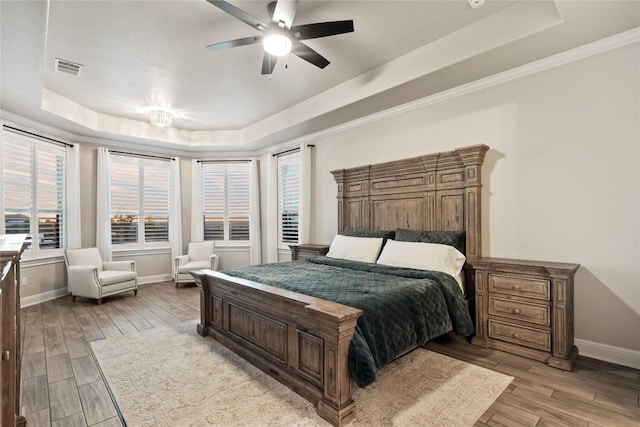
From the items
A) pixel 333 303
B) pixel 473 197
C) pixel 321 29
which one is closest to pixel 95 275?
pixel 333 303

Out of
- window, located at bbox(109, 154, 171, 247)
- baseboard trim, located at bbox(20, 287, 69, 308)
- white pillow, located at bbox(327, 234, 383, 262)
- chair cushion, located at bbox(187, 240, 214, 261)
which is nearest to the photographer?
white pillow, located at bbox(327, 234, 383, 262)

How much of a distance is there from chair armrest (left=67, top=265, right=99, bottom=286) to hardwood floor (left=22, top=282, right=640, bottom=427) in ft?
2.66

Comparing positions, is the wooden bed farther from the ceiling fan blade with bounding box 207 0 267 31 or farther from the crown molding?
the ceiling fan blade with bounding box 207 0 267 31

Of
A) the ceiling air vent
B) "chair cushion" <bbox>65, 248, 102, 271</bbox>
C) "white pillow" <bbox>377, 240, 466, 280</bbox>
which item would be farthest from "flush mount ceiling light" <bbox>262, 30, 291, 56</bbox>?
"chair cushion" <bbox>65, 248, 102, 271</bbox>

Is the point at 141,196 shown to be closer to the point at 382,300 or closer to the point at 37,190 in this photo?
the point at 37,190

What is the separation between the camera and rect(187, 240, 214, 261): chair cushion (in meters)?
6.39

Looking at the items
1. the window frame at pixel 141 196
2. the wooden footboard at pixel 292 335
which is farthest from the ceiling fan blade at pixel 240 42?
the window frame at pixel 141 196

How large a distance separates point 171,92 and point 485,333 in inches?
188

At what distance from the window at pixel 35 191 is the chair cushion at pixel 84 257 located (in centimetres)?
38

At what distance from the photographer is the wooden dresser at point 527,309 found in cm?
266

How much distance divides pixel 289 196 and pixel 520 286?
4.12 m

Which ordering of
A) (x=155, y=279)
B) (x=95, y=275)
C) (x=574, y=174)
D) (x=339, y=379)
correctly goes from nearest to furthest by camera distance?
(x=339, y=379) < (x=574, y=174) < (x=95, y=275) < (x=155, y=279)

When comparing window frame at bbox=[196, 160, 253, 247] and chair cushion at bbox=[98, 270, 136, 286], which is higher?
window frame at bbox=[196, 160, 253, 247]

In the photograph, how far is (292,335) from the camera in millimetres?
2354
